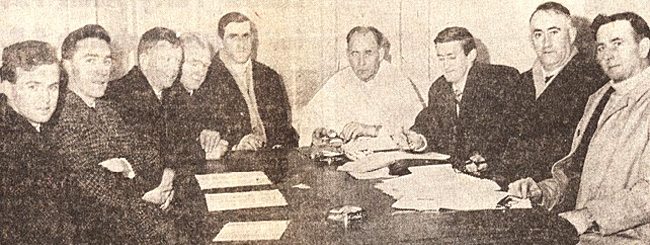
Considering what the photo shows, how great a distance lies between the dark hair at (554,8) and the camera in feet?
8.41

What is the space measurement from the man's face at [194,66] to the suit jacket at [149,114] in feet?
0.22

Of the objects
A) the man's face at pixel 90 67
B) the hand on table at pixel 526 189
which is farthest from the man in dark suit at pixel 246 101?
the hand on table at pixel 526 189

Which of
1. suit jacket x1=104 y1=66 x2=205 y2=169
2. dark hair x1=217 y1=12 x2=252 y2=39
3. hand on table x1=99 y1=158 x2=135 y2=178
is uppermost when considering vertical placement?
dark hair x1=217 y1=12 x2=252 y2=39

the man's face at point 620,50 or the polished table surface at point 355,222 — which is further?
the man's face at point 620,50

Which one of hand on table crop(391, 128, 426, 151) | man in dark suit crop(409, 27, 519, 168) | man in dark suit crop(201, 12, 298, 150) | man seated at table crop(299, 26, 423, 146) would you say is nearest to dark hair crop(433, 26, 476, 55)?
man in dark suit crop(409, 27, 519, 168)

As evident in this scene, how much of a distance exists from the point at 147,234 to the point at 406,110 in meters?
0.83

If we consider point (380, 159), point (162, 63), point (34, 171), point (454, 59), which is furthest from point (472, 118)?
point (34, 171)

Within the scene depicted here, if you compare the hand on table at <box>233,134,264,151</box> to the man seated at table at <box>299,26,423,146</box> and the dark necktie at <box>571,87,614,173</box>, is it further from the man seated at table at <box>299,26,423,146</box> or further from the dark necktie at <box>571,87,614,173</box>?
the dark necktie at <box>571,87,614,173</box>

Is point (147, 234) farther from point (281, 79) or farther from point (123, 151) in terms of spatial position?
point (281, 79)

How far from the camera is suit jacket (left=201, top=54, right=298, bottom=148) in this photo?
8.01ft

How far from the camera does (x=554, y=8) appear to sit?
257cm

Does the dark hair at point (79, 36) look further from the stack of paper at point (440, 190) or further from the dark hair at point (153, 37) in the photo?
the stack of paper at point (440, 190)

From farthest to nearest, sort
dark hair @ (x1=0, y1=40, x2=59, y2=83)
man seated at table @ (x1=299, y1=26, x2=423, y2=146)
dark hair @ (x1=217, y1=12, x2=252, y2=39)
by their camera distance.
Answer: man seated at table @ (x1=299, y1=26, x2=423, y2=146) < dark hair @ (x1=217, y1=12, x2=252, y2=39) < dark hair @ (x1=0, y1=40, x2=59, y2=83)

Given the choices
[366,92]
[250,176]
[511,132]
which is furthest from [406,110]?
[250,176]
